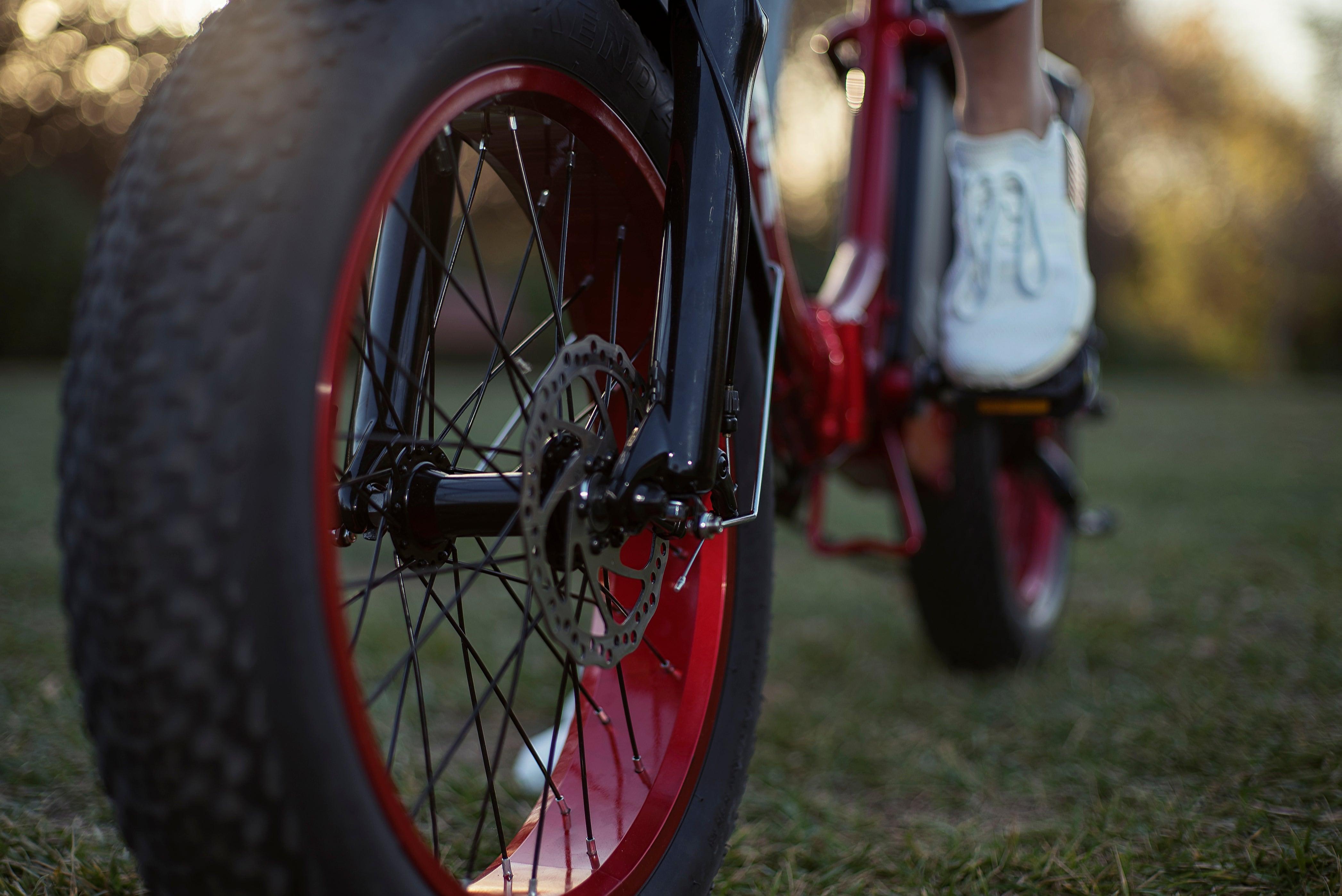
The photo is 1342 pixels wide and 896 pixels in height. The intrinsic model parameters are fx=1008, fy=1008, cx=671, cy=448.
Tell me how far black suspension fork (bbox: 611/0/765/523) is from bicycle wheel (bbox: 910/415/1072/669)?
876 millimetres

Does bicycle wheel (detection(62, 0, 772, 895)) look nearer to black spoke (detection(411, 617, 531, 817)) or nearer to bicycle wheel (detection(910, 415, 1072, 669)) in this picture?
black spoke (detection(411, 617, 531, 817))

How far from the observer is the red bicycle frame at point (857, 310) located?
4.29 ft

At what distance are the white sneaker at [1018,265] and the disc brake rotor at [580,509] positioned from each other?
0.66 m

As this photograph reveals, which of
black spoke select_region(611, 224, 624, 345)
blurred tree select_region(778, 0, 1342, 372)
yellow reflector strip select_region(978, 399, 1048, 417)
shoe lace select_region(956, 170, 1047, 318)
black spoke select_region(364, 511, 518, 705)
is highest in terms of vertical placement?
blurred tree select_region(778, 0, 1342, 372)

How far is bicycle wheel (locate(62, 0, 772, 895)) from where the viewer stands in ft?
1.56

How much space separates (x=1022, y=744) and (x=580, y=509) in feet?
3.42

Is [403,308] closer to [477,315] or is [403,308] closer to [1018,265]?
[477,315]

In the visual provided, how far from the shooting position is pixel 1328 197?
806 inches

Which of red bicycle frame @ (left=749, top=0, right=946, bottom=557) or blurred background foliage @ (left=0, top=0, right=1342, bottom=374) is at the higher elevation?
blurred background foliage @ (left=0, top=0, right=1342, bottom=374)

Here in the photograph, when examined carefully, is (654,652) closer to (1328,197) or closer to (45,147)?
(45,147)

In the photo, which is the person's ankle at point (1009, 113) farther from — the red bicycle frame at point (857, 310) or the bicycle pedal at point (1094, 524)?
the bicycle pedal at point (1094, 524)

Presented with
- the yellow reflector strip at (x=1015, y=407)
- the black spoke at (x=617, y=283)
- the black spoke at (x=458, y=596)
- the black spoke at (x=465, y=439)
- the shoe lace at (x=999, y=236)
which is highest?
the shoe lace at (x=999, y=236)

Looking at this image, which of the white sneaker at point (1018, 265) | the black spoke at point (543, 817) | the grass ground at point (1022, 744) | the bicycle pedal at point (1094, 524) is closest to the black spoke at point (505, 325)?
the black spoke at point (543, 817)

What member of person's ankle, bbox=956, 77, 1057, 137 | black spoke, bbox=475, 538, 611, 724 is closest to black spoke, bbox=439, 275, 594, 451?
black spoke, bbox=475, 538, 611, 724
